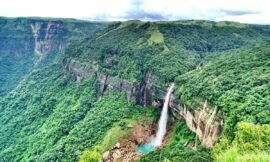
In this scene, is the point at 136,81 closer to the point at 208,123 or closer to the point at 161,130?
the point at 161,130

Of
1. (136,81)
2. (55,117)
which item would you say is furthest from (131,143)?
(55,117)

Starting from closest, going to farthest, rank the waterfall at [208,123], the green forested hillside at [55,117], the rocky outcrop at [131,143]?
the waterfall at [208,123]
the rocky outcrop at [131,143]
the green forested hillside at [55,117]

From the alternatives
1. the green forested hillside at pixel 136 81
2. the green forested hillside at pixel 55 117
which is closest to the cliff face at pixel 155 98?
the green forested hillside at pixel 136 81

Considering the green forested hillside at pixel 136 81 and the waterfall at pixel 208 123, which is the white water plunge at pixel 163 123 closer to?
the green forested hillside at pixel 136 81

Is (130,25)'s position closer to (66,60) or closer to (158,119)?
(66,60)

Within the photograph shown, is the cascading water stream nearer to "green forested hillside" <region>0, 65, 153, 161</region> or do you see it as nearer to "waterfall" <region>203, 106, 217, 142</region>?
"green forested hillside" <region>0, 65, 153, 161</region>
